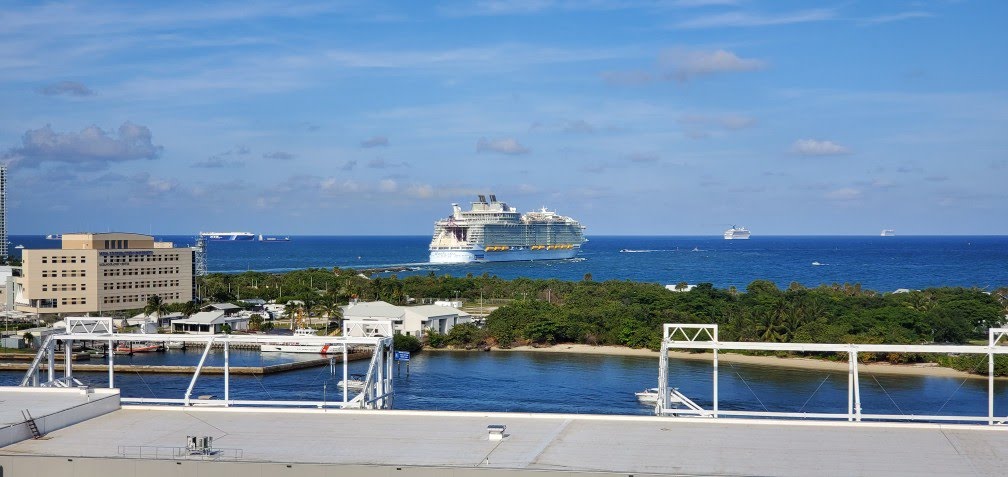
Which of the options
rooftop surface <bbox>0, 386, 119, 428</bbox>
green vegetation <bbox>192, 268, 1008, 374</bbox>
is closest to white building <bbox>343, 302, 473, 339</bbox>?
green vegetation <bbox>192, 268, 1008, 374</bbox>

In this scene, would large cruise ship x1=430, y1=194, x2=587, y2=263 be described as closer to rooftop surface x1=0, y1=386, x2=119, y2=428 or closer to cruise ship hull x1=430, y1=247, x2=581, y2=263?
cruise ship hull x1=430, y1=247, x2=581, y2=263

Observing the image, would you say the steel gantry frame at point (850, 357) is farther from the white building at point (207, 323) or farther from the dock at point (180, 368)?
the white building at point (207, 323)

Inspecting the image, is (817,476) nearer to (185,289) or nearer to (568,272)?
(185,289)

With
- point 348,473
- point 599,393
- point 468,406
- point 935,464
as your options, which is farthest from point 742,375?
point 348,473

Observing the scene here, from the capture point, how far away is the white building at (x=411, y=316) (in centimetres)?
5744

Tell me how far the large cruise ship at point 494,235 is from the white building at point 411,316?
98.6 meters

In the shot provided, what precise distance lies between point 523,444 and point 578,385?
24080 millimetres

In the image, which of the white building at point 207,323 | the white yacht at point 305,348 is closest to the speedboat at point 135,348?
the white building at point 207,323

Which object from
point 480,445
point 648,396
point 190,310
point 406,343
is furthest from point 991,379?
point 190,310

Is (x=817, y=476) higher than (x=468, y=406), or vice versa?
(x=817, y=476)

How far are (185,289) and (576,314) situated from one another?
31.8m

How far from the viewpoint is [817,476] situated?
611 inches

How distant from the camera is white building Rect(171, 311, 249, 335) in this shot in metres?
60.7

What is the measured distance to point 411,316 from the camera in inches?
2279
